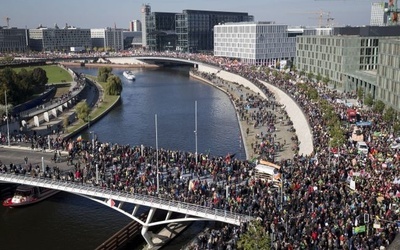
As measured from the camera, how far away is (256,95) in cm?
7362

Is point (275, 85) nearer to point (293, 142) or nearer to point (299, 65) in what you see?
point (299, 65)

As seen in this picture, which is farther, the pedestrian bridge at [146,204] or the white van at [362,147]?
the white van at [362,147]

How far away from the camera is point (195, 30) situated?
164125mm

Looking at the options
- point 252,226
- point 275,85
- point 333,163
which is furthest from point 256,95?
point 252,226

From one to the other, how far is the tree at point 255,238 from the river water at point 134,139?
770 cm

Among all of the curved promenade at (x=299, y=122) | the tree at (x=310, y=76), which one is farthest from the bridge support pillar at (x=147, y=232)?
the tree at (x=310, y=76)

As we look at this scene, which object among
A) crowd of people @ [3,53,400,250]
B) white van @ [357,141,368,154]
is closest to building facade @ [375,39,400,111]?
crowd of people @ [3,53,400,250]

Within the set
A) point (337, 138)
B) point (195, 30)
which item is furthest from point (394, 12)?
point (195, 30)

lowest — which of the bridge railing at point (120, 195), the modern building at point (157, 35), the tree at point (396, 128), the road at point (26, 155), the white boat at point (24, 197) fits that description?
the white boat at point (24, 197)

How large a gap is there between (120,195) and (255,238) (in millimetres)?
9384

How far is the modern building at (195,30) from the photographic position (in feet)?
531

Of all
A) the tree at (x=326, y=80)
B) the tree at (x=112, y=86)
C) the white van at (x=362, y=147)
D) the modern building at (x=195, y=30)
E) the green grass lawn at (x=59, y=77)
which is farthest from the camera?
the modern building at (x=195, y=30)

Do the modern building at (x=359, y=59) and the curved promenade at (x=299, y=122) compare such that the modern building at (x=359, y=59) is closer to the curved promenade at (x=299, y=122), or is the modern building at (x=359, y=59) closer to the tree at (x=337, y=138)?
the curved promenade at (x=299, y=122)

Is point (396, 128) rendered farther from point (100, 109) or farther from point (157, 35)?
point (157, 35)
